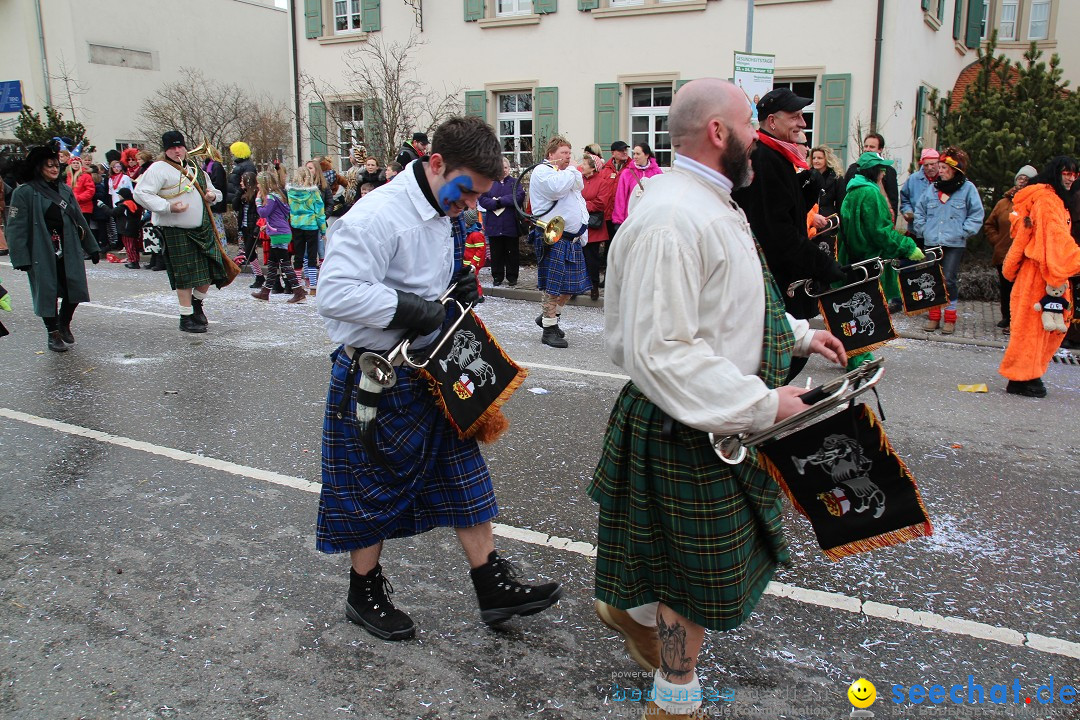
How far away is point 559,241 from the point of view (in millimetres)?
7855

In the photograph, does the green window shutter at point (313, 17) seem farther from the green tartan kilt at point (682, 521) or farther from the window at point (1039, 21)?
the green tartan kilt at point (682, 521)

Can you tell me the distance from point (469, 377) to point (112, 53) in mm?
27591

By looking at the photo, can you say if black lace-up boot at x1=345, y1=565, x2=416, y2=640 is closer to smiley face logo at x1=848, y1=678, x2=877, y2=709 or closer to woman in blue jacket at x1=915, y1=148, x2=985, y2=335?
smiley face logo at x1=848, y1=678, x2=877, y2=709

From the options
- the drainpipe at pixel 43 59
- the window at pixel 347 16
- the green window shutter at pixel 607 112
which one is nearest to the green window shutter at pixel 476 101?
the green window shutter at pixel 607 112

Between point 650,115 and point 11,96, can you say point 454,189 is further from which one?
point 11,96

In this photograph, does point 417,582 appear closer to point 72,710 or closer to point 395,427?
point 395,427

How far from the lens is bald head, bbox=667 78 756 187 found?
2045mm

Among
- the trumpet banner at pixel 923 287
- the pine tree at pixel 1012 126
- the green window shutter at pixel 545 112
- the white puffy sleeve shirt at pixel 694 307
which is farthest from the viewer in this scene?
the green window shutter at pixel 545 112

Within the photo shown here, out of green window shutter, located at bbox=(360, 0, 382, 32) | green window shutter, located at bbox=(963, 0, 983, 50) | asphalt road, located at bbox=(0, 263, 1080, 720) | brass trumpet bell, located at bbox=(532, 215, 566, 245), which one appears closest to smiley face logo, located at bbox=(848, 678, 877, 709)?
asphalt road, located at bbox=(0, 263, 1080, 720)

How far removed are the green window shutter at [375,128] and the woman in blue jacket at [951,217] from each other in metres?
10.6

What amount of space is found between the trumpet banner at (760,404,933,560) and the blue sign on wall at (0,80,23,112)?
27.7m

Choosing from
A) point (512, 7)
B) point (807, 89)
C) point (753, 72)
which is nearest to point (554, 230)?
point (753, 72)

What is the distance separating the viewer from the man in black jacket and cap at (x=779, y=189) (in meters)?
4.19

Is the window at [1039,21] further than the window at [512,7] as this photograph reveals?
Yes
